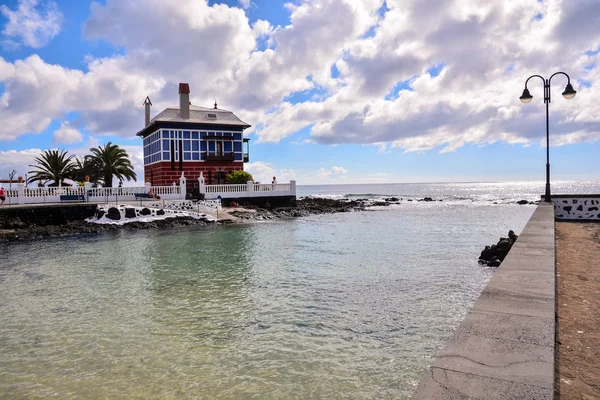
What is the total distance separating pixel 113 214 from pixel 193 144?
16.9 meters

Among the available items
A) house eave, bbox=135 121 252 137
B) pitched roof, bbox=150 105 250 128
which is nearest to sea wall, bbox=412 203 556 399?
house eave, bbox=135 121 252 137

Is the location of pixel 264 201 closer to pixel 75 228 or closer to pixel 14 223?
pixel 75 228

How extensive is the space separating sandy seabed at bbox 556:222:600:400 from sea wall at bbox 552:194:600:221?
490 inches

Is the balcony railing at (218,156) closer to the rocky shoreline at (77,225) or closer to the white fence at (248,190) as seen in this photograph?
the white fence at (248,190)

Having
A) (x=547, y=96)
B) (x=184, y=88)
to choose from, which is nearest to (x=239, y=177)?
(x=184, y=88)

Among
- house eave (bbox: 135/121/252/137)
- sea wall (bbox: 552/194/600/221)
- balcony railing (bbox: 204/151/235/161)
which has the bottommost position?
sea wall (bbox: 552/194/600/221)

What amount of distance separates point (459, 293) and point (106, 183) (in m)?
42.6

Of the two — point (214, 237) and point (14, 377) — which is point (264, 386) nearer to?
point (14, 377)

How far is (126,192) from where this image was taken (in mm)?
33250

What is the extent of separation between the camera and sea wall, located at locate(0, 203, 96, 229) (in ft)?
79.8

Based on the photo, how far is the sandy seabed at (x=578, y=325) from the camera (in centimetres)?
387

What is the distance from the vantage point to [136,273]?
12.4 meters

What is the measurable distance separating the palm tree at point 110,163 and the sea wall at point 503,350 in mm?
44136

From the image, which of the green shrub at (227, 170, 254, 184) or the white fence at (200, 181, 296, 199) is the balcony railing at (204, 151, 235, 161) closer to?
the green shrub at (227, 170, 254, 184)
